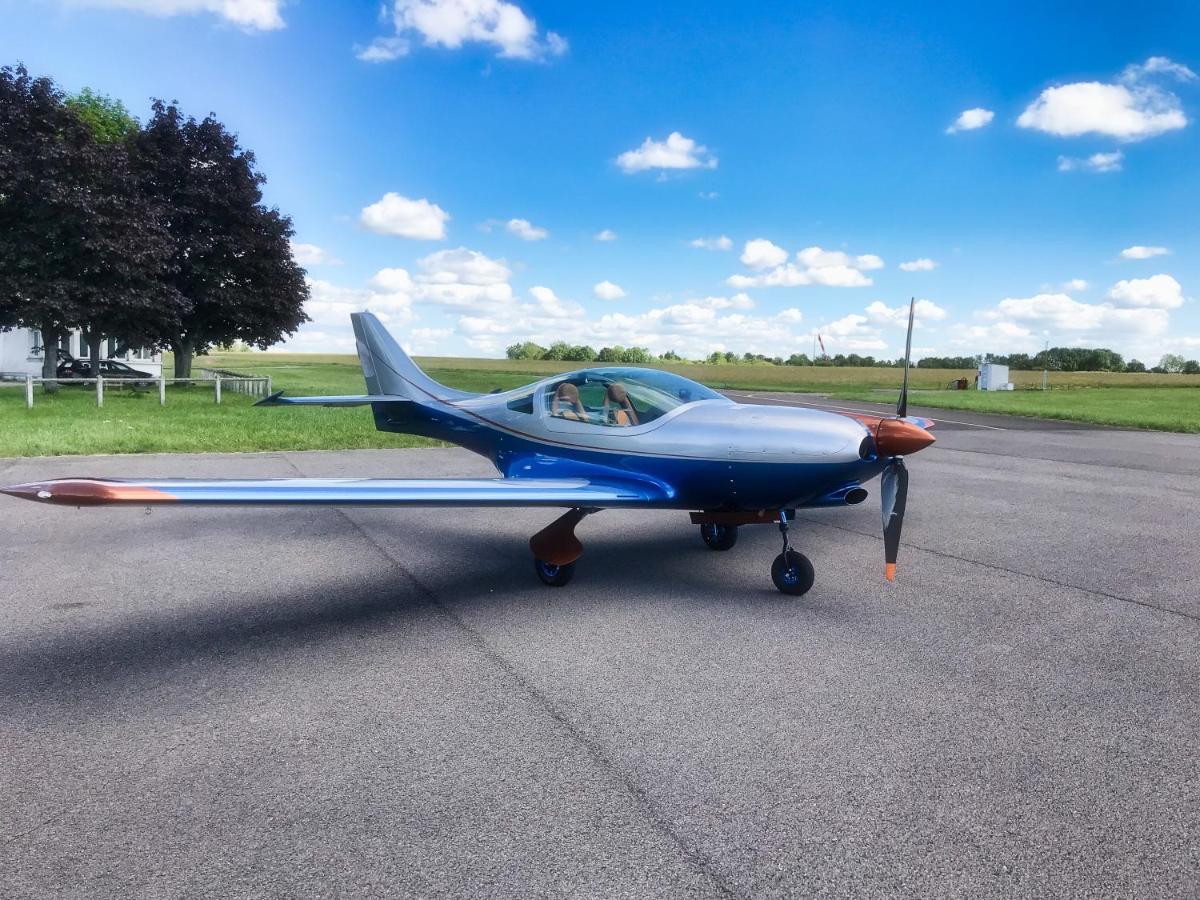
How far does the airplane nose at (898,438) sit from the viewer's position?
5.58m

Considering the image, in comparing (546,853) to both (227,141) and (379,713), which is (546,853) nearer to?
(379,713)

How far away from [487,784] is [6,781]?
2221mm

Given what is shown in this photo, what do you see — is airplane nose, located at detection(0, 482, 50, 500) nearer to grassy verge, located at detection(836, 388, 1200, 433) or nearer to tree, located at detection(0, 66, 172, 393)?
tree, located at detection(0, 66, 172, 393)

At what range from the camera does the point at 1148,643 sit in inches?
212

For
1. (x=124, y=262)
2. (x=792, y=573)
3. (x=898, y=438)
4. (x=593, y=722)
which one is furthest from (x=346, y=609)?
(x=124, y=262)

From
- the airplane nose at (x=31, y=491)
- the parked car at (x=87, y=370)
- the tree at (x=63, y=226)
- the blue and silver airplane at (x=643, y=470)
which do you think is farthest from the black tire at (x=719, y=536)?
the parked car at (x=87, y=370)

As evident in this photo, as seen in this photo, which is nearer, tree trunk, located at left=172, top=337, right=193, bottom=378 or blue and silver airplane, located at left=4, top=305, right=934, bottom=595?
blue and silver airplane, located at left=4, top=305, right=934, bottom=595

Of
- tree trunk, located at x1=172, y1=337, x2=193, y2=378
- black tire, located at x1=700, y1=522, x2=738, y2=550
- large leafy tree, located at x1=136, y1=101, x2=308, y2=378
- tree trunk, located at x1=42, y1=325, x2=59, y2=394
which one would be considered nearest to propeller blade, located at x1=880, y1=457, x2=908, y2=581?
black tire, located at x1=700, y1=522, x2=738, y2=550

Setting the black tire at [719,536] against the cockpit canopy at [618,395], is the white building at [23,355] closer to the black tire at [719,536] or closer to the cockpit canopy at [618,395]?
the cockpit canopy at [618,395]

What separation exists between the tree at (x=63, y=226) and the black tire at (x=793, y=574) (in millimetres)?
26941

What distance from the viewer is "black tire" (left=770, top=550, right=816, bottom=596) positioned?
6363mm

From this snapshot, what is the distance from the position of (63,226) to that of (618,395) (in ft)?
88.4

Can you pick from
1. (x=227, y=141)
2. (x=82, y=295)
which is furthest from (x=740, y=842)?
(x=227, y=141)

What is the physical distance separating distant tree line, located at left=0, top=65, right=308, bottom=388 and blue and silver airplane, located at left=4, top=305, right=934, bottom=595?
80.9 ft
